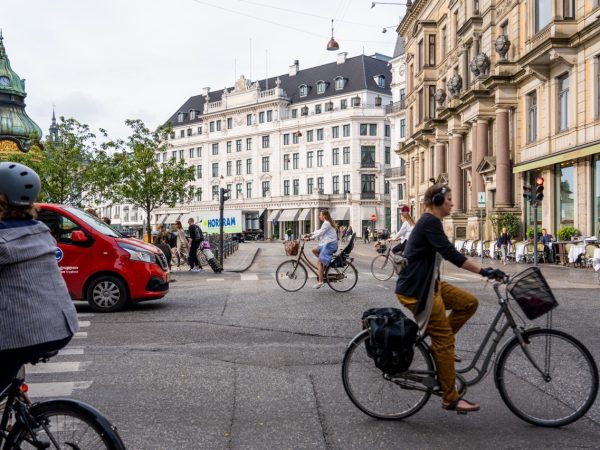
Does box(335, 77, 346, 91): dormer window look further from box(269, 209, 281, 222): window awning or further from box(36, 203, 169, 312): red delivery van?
box(36, 203, 169, 312): red delivery van

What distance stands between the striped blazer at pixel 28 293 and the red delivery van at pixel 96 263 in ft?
29.2

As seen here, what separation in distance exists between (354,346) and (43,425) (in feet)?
8.39

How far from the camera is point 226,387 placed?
20.7 ft

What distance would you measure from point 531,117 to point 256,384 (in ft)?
96.5

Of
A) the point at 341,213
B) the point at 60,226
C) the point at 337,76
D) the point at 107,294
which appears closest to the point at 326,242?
the point at 107,294

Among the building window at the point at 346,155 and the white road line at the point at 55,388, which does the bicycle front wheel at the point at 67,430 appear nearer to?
the white road line at the point at 55,388

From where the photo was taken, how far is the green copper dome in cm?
7178

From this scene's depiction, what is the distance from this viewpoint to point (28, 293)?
3230mm

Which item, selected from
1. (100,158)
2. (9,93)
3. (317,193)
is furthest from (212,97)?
(100,158)

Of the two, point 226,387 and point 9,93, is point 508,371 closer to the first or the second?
point 226,387

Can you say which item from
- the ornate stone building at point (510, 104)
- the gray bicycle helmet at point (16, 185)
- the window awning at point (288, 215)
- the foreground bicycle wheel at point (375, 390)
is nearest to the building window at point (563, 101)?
the ornate stone building at point (510, 104)

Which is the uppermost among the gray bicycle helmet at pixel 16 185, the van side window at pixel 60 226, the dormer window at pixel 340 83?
the dormer window at pixel 340 83

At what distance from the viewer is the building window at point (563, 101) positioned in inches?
1123

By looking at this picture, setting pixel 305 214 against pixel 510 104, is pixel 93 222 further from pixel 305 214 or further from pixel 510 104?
pixel 305 214
